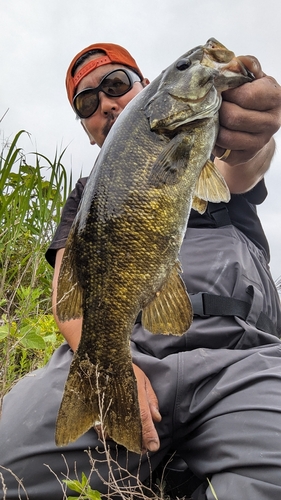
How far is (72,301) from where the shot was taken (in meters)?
1.53

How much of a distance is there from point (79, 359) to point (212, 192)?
0.75 metres

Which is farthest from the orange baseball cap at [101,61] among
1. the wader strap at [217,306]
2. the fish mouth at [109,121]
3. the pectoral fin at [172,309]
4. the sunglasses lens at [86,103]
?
the pectoral fin at [172,309]

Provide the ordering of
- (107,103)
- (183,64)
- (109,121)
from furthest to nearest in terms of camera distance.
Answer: (109,121), (107,103), (183,64)

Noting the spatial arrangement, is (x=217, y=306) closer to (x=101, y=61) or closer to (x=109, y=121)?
(x=109, y=121)

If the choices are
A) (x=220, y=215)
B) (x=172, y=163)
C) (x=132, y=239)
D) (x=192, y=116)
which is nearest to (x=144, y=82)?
(x=220, y=215)

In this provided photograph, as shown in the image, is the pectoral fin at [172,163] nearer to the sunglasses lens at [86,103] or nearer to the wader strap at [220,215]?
the wader strap at [220,215]

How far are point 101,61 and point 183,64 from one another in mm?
1611

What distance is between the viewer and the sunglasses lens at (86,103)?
2.99 metres

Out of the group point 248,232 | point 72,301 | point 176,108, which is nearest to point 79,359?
point 72,301

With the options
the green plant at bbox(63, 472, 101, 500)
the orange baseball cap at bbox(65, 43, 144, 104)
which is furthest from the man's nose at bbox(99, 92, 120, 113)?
the green plant at bbox(63, 472, 101, 500)

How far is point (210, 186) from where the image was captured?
1590 mm

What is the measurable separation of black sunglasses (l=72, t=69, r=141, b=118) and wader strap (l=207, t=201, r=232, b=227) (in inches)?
47.4

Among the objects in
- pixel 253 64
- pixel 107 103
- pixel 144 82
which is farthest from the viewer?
pixel 144 82

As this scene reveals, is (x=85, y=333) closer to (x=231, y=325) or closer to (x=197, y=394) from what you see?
(x=197, y=394)
